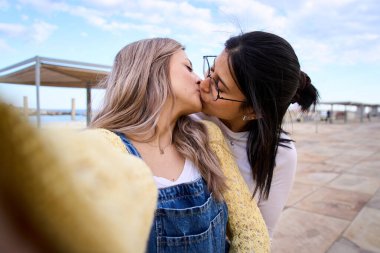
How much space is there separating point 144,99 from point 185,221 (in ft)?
1.84

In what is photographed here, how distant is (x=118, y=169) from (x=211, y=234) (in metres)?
1.06

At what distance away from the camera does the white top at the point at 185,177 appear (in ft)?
3.96

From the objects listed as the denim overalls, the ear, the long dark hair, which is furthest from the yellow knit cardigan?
the ear

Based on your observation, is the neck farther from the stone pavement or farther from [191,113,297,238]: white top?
the stone pavement

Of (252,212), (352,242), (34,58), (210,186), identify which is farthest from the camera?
(34,58)

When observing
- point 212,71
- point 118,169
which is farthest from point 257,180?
point 118,169

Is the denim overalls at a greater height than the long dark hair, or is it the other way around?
the long dark hair

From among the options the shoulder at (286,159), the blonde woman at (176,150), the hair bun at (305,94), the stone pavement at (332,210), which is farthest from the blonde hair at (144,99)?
the stone pavement at (332,210)

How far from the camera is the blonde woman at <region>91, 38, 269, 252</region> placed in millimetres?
1182

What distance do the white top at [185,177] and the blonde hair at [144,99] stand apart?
0.07 ft

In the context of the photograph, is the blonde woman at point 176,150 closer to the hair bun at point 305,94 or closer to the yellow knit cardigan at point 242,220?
the yellow knit cardigan at point 242,220

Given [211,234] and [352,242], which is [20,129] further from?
[352,242]

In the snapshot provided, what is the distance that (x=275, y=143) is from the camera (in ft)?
5.81

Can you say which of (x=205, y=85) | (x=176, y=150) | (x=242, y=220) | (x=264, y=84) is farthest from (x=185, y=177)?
(x=264, y=84)
